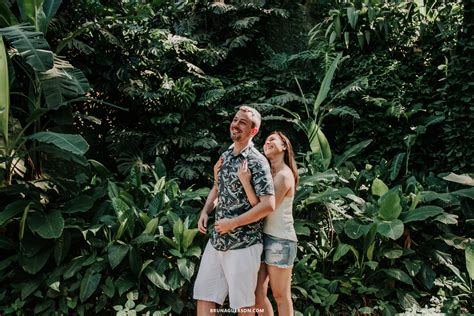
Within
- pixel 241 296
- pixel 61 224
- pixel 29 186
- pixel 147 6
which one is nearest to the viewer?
pixel 241 296

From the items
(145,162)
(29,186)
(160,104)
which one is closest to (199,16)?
(160,104)

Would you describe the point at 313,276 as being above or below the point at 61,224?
below

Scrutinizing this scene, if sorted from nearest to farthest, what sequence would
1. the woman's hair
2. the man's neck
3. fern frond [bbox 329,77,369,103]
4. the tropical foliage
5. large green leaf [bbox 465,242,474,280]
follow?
the man's neck
the woman's hair
the tropical foliage
large green leaf [bbox 465,242,474,280]
fern frond [bbox 329,77,369,103]

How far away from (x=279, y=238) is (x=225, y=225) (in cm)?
40

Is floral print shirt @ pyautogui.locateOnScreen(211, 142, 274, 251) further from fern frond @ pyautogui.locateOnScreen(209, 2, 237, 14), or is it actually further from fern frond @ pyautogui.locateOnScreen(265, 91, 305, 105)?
fern frond @ pyautogui.locateOnScreen(209, 2, 237, 14)

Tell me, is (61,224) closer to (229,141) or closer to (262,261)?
(262,261)

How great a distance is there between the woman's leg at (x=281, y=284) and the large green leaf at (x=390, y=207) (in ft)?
5.19

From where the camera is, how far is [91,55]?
217 inches

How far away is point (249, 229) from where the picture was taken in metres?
2.82

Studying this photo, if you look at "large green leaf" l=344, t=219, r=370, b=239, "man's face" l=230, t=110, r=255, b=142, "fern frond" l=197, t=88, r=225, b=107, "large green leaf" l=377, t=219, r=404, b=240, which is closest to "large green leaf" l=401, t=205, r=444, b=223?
"large green leaf" l=377, t=219, r=404, b=240

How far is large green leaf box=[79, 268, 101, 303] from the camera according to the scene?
350 cm

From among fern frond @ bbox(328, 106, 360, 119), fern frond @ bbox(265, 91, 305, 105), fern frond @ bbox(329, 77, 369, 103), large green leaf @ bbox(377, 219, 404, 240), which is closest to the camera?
large green leaf @ bbox(377, 219, 404, 240)

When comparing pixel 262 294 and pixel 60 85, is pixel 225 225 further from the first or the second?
pixel 60 85

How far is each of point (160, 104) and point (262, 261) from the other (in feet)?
10.9
